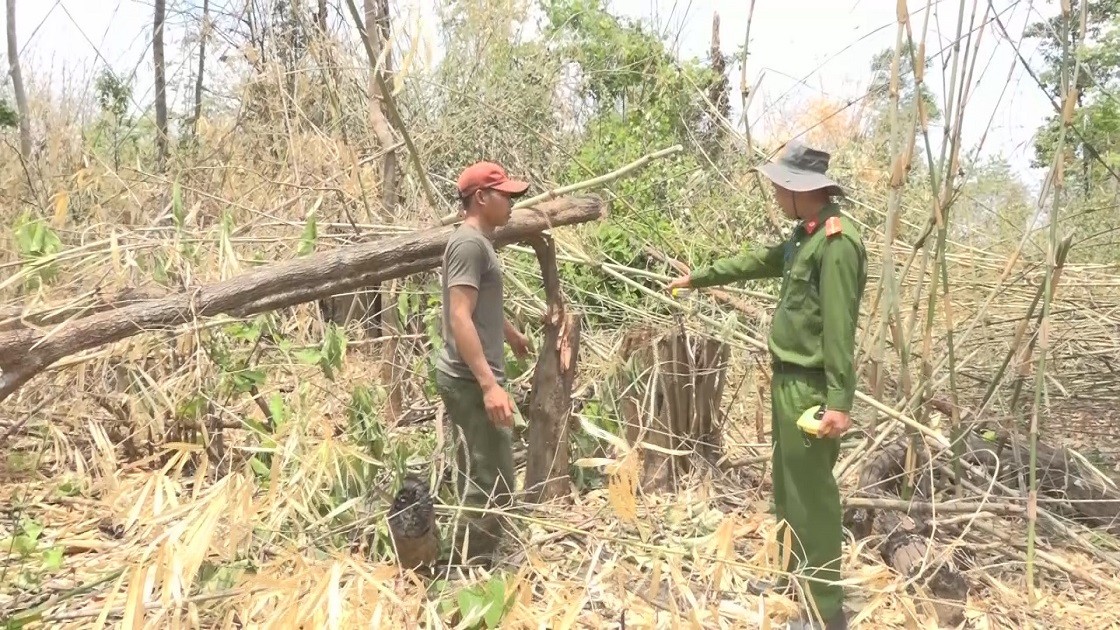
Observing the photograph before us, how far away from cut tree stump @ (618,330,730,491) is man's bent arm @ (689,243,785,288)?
427 mm

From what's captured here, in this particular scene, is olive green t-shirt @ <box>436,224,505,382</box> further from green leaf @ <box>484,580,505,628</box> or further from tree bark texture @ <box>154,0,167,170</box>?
tree bark texture @ <box>154,0,167,170</box>

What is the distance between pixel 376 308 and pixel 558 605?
2.84 m

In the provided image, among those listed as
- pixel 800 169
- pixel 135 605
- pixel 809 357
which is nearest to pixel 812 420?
pixel 809 357

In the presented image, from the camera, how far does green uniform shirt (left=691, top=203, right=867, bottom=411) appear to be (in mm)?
2197

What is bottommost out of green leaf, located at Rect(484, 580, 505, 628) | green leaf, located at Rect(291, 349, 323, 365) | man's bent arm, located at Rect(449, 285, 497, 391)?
green leaf, located at Rect(484, 580, 505, 628)

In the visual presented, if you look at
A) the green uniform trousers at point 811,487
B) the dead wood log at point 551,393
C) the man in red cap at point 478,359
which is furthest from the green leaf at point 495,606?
the green uniform trousers at point 811,487

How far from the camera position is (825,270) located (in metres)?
2.25

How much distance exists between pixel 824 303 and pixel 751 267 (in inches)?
20.6

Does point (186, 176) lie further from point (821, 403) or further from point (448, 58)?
point (821, 403)

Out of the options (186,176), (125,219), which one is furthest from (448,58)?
(125,219)

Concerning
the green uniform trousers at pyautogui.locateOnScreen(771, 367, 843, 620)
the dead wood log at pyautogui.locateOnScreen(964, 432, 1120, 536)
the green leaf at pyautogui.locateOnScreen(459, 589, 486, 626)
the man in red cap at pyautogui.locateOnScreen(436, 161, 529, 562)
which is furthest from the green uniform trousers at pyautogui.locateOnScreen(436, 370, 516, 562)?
the dead wood log at pyautogui.locateOnScreen(964, 432, 1120, 536)

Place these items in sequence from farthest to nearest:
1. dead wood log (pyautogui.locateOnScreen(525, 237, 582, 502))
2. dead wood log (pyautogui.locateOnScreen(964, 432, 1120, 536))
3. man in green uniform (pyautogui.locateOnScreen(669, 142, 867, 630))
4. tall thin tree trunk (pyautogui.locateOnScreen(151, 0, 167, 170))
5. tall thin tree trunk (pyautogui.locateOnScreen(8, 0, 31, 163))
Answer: tall thin tree trunk (pyautogui.locateOnScreen(151, 0, 167, 170))
tall thin tree trunk (pyautogui.locateOnScreen(8, 0, 31, 163))
dead wood log (pyautogui.locateOnScreen(964, 432, 1120, 536))
dead wood log (pyautogui.locateOnScreen(525, 237, 582, 502))
man in green uniform (pyautogui.locateOnScreen(669, 142, 867, 630))

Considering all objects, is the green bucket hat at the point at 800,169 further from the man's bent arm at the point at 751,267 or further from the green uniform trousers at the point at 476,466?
the green uniform trousers at the point at 476,466

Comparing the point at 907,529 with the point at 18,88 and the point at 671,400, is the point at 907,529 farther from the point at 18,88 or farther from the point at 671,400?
the point at 18,88
